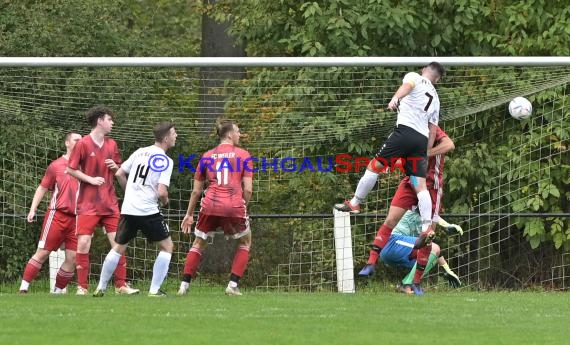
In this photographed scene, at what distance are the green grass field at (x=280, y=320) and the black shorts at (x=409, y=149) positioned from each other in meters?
1.36

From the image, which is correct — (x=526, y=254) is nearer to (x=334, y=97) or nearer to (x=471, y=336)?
(x=334, y=97)

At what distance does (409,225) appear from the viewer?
14.2 m

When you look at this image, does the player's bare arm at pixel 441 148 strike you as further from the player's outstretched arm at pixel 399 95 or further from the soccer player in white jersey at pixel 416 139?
the player's outstretched arm at pixel 399 95

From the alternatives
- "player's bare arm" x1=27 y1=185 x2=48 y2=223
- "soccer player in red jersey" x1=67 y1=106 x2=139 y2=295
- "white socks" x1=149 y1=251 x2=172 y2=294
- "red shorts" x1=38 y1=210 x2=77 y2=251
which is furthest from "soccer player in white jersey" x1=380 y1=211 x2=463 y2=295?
"player's bare arm" x1=27 y1=185 x2=48 y2=223

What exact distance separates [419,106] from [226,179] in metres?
2.18

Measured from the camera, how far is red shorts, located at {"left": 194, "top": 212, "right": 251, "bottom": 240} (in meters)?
13.4

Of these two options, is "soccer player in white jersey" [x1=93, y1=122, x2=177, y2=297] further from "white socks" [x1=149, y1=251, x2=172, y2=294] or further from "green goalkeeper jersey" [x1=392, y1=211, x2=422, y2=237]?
"green goalkeeper jersey" [x1=392, y1=211, x2=422, y2=237]

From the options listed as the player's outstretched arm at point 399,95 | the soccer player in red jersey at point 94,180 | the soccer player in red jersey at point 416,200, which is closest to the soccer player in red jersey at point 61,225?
the soccer player in red jersey at point 94,180

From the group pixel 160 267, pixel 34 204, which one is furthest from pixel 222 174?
pixel 34 204

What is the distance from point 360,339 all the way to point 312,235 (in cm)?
855

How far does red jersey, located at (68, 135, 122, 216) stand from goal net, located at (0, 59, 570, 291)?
2370mm

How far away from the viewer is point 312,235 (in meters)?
17.7

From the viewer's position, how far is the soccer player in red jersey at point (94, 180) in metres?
13.4

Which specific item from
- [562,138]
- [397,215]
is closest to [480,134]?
[562,138]
